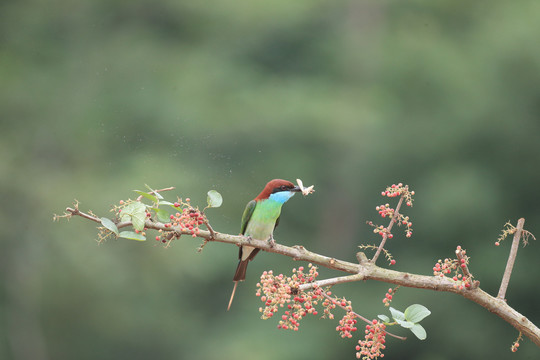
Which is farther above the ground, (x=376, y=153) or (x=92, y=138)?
(x=376, y=153)

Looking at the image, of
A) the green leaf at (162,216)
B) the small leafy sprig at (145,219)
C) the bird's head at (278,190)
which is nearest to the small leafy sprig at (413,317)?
the small leafy sprig at (145,219)

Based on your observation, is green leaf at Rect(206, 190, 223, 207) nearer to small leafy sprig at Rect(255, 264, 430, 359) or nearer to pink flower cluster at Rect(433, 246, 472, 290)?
small leafy sprig at Rect(255, 264, 430, 359)

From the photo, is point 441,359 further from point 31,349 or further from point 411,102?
point 31,349

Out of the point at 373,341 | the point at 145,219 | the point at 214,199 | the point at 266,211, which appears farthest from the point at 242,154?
the point at 373,341

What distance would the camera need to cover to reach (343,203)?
12031 mm

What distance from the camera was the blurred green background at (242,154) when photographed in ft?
32.2

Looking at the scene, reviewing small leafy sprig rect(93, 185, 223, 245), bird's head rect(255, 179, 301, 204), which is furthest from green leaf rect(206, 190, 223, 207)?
bird's head rect(255, 179, 301, 204)

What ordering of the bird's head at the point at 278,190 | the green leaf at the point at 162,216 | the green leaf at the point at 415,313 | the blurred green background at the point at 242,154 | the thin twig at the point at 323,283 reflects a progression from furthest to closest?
the blurred green background at the point at 242,154 → the bird's head at the point at 278,190 → the green leaf at the point at 162,216 → the green leaf at the point at 415,313 → the thin twig at the point at 323,283

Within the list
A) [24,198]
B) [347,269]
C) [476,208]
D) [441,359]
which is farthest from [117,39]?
[347,269]

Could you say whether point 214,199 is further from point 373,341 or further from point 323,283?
point 373,341

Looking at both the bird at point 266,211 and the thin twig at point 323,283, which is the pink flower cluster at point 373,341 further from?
the bird at point 266,211

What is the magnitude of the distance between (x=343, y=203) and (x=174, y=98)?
2876 mm

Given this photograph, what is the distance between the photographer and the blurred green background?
9805mm

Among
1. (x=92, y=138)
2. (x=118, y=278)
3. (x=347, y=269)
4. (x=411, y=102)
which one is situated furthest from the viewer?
(x=411, y=102)
